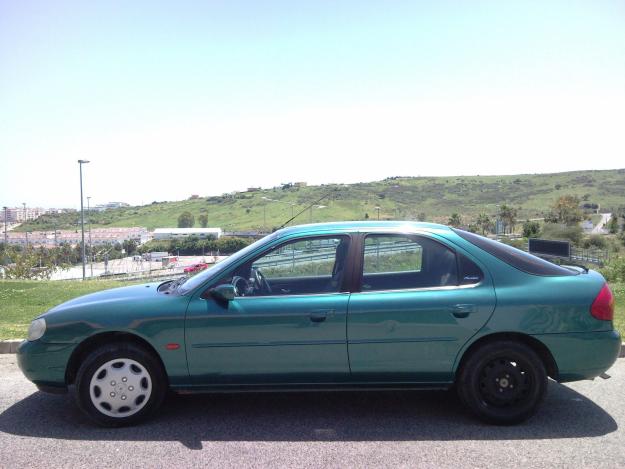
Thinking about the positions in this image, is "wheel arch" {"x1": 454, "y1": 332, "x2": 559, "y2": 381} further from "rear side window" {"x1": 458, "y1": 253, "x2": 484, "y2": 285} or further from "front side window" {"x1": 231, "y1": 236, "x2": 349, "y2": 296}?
"front side window" {"x1": 231, "y1": 236, "x2": 349, "y2": 296}

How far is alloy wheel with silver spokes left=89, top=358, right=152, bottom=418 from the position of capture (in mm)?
4008

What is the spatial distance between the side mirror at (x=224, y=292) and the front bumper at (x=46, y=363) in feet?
4.01

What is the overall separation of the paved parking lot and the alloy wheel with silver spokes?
0.17 meters

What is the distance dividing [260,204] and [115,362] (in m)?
54.6

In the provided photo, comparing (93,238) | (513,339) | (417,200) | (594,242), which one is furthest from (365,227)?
(417,200)

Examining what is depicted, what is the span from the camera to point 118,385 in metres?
4.02

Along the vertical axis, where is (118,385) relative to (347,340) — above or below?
below

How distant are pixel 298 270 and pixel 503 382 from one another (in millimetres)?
1897

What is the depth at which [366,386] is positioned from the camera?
4047 millimetres

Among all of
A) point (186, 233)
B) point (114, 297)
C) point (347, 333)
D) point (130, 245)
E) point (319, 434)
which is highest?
point (114, 297)

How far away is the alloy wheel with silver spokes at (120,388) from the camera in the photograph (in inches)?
158

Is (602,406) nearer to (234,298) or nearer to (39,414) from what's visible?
(234,298)

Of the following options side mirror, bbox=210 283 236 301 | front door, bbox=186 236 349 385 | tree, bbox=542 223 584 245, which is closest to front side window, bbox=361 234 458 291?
front door, bbox=186 236 349 385

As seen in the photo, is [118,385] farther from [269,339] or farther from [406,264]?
[406,264]
